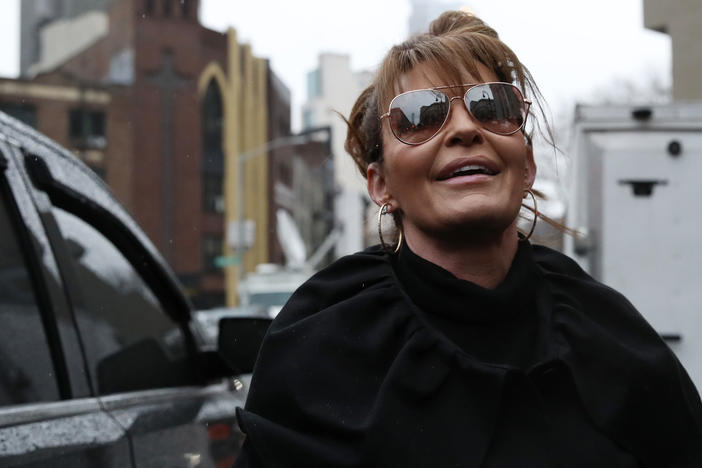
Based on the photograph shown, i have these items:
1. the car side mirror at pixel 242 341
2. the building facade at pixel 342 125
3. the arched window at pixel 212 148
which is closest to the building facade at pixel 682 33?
the building facade at pixel 342 125

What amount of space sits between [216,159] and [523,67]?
139 feet

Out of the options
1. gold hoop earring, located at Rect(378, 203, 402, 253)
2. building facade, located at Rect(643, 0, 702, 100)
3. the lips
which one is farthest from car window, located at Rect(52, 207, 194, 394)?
building facade, located at Rect(643, 0, 702, 100)

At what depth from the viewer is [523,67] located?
210 centimetres

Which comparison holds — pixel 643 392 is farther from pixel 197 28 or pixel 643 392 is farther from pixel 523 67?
pixel 197 28

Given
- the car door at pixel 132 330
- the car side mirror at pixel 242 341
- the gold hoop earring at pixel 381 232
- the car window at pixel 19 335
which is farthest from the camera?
the car side mirror at pixel 242 341

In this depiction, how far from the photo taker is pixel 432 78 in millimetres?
1949

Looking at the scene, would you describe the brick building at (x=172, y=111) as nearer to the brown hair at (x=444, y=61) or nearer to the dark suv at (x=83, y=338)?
the dark suv at (x=83, y=338)

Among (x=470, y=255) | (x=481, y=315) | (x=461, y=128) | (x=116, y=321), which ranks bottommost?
(x=116, y=321)

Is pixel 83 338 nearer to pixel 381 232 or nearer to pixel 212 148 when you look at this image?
pixel 381 232

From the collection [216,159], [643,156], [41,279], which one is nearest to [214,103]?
[216,159]

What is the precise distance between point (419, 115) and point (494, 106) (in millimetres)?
159

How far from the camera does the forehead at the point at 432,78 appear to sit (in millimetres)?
1938

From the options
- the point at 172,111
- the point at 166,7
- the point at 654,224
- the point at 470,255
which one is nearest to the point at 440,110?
the point at 470,255

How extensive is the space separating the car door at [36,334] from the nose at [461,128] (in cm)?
104
